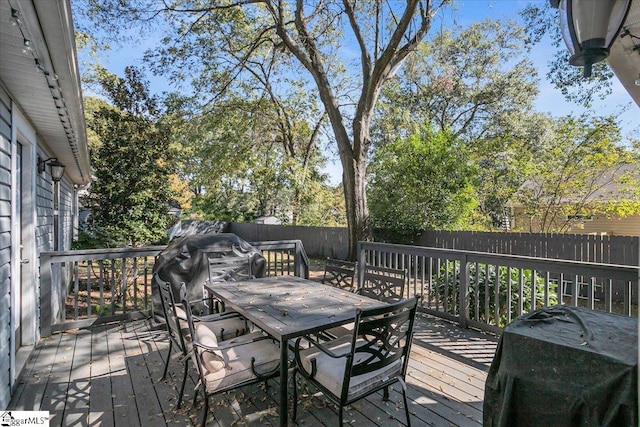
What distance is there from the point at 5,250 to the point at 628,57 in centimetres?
464

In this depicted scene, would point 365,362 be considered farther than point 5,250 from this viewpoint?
No

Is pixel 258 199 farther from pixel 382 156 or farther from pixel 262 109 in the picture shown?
pixel 382 156

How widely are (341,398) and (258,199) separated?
20.6 m

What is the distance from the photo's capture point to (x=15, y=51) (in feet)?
6.95

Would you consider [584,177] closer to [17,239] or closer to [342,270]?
[342,270]

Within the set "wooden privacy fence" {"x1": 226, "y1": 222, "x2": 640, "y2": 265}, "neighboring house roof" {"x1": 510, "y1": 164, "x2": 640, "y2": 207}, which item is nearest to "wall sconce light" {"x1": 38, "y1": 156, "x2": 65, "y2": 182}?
"wooden privacy fence" {"x1": 226, "y1": 222, "x2": 640, "y2": 265}

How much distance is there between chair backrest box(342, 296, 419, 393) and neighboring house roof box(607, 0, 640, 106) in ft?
6.70

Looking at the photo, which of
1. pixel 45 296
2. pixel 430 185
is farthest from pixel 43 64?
pixel 430 185

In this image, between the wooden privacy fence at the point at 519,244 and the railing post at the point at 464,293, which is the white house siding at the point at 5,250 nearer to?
the railing post at the point at 464,293

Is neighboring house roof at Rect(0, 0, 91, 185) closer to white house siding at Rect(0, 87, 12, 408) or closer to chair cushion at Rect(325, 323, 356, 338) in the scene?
white house siding at Rect(0, 87, 12, 408)

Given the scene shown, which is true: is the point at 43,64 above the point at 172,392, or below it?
above

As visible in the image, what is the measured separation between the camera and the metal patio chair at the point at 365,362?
6.22 feet

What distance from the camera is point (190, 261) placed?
4230mm

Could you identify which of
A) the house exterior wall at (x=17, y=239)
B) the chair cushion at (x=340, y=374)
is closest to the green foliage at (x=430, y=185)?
the chair cushion at (x=340, y=374)
